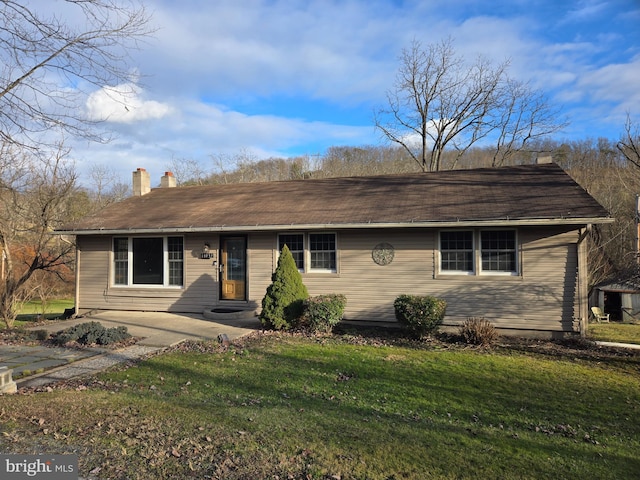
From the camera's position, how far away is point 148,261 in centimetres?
1266

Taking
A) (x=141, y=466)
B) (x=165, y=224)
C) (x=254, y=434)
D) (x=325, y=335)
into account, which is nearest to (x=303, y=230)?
(x=325, y=335)

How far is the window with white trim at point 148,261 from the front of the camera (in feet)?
40.8

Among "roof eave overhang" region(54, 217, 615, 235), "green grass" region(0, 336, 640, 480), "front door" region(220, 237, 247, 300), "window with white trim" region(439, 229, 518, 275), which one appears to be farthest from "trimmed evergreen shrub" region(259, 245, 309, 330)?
"window with white trim" region(439, 229, 518, 275)

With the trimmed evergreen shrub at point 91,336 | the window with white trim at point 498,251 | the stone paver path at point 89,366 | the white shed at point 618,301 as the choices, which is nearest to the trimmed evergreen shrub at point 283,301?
the stone paver path at point 89,366

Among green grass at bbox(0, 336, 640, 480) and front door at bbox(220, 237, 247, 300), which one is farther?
front door at bbox(220, 237, 247, 300)

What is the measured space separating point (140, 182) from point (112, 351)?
947cm

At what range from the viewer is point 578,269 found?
9.26 m

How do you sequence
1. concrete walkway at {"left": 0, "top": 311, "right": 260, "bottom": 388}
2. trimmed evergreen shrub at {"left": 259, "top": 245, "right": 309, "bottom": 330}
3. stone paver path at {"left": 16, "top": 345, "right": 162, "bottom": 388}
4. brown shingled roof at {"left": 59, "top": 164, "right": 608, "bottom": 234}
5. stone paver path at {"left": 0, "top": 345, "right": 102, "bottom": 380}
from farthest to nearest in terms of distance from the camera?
trimmed evergreen shrub at {"left": 259, "top": 245, "right": 309, "bottom": 330}, brown shingled roof at {"left": 59, "top": 164, "right": 608, "bottom": 234}, stone paver path at {"left": 0, "top": 345, "right": 102, "bottom": 380}, concrete walkway at {"left": 0, "top": 311, "right": 260, "bottom": 388}, stone paver path at {"left": 16, "top": 345, "right": 162, "bottom": 388}

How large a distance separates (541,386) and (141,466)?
542cm

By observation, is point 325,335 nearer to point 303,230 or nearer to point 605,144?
point 303,230

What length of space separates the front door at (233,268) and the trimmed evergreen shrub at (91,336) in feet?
11.5

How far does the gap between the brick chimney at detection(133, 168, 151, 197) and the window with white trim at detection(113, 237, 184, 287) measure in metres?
3.47

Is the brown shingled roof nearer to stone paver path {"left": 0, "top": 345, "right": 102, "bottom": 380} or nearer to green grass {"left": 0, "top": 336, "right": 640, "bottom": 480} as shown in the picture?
green grass {"left": 0, "top": 336, "right": 640, "bottom": 480}

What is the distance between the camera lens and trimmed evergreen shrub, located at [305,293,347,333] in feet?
31.3
